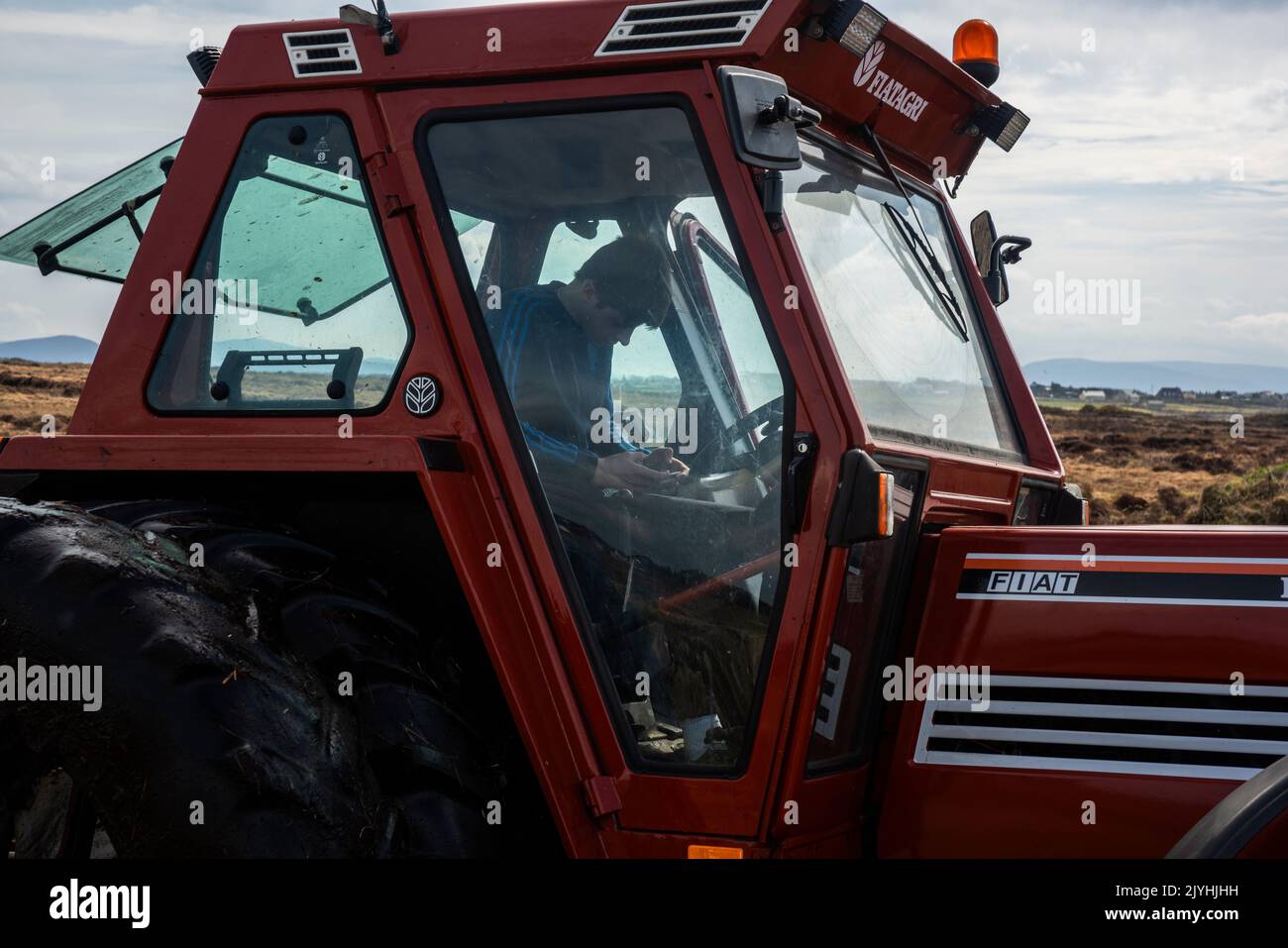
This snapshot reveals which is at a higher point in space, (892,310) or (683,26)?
(683,26)

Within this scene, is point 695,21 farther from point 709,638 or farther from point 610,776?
point 610,776

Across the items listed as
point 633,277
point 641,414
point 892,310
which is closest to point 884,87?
point 892,310

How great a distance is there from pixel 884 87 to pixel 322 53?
4.83ft

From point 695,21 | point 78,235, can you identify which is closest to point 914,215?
point 695,21

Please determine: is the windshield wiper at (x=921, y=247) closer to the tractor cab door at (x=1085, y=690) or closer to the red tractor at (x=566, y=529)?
the red tractor at (x=566, y=529)

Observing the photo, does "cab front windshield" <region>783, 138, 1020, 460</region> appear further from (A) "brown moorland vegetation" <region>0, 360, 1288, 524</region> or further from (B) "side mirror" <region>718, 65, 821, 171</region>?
(A) "brown moorland vegetation" <region>0, 360, 1288, 524</region>

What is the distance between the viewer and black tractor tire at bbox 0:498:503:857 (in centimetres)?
256

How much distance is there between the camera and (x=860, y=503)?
2.76m

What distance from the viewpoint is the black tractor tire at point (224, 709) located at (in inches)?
101

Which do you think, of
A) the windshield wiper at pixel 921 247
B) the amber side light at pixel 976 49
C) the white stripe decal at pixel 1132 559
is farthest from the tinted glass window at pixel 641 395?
the amber side light at pixel 976 49

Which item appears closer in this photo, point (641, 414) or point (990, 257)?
point (641, 414)

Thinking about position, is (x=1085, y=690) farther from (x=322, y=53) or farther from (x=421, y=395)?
(x=322, y=53)

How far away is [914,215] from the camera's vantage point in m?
3.75

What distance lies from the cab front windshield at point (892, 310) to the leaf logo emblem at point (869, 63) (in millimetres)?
191
